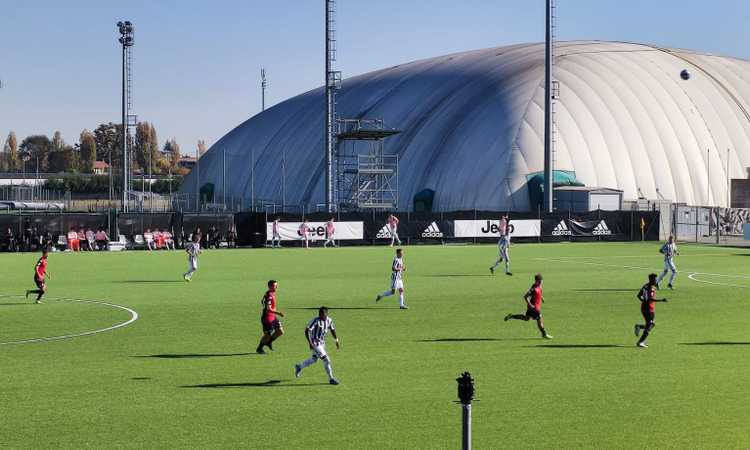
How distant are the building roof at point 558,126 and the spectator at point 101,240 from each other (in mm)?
27756

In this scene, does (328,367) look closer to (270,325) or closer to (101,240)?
(270,325)

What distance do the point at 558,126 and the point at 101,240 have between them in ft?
121

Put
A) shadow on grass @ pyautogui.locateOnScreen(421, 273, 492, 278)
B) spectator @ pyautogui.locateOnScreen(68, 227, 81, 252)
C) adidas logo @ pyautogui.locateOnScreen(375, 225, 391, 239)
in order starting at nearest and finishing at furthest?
shadow on grass @ pyautogui.locateOnScreen(421, 273, 492, 278), spectator @ pyautogui.locateOnScreen(68, 227, 81, 252), adidas logo @ pyautogui.locateOnScreen(375, 225, 391, 239)

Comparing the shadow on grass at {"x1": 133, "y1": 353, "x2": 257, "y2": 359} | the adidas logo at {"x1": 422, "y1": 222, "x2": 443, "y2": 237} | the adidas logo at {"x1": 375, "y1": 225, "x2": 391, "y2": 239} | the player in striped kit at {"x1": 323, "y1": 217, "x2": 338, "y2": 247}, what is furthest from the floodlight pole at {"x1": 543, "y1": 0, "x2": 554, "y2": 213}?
the shadow on grass at {"x1": 133, "y1": 353, "x2": 257, "y2": 359}

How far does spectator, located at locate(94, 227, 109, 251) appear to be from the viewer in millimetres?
64188

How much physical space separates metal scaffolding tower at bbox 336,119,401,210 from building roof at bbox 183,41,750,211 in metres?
1.64

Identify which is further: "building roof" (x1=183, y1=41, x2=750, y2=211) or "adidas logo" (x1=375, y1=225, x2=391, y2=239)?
"building roof" (x1=183, y1=41, x2=750, y2=211)

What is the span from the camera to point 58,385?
59.3 feet

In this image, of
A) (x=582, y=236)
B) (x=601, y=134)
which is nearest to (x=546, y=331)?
(x=582, y=236)

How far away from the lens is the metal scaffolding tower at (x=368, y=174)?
8056 centimetres

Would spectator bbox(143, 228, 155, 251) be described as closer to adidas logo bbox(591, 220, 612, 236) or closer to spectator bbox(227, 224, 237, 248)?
spectator bbox(227, 224, 237, 248)

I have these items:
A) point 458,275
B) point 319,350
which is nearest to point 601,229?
point 458,275

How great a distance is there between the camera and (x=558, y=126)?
83.1 metres

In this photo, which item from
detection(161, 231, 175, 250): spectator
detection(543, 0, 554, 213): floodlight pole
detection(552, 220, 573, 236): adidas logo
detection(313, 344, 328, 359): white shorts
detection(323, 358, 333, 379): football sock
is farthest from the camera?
detection(552, 220, 573, 236): adidas logo
